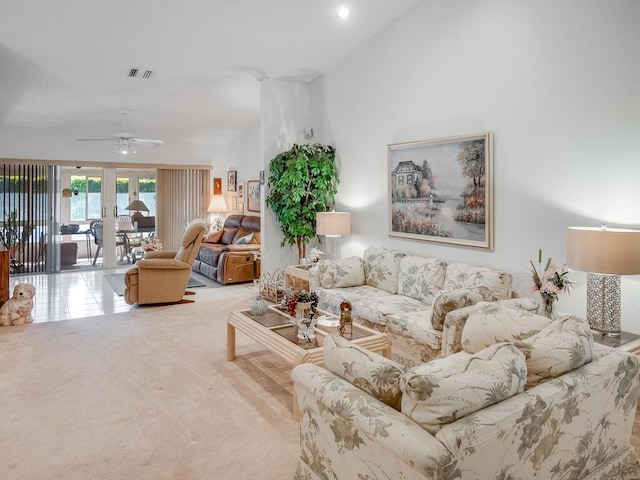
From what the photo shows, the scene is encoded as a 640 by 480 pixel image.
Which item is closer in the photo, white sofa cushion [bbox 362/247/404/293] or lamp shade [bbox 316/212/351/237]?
white sofa cushion [bbox 362/247/404/293]

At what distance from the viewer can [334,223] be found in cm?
556

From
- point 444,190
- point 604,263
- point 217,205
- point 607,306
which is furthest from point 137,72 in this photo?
point 607,306

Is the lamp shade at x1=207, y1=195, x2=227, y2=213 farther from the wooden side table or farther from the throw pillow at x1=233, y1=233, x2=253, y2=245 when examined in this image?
the wooden side table

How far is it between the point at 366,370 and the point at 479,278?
2.34 meters

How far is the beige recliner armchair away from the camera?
5836 millimetres

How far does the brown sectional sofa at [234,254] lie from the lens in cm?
739

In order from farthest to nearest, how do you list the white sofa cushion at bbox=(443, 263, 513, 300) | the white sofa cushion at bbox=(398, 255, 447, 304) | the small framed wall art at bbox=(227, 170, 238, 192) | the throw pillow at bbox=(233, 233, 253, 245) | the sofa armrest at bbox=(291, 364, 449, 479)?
the small framed wall art at bbox=(227, 170, 238, 192) → the throw pillow at bbox=(233, 233, 253, 245) → the white sofa cushion at bbox=(398, 255, 447, 304) → the white sofa cushion at bbox=(443, 263, 513, 300) → the sofa armrest at bbox=(291, 364, 449, 479)

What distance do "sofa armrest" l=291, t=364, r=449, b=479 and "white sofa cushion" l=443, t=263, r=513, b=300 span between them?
6.91 feet

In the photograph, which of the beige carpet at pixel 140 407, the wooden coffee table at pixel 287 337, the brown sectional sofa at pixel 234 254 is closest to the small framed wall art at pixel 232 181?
the brown sectional sofa at pixel 234 254

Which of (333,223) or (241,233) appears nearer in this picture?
(333,223)

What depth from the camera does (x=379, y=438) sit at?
1.62 metres

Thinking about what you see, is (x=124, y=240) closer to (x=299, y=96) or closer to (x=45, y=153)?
(x=45, y=153)

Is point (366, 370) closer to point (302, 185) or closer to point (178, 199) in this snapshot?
point (302, 185)

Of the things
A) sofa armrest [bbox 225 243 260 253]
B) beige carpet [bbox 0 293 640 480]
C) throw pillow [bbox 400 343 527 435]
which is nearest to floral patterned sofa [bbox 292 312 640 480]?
throw pillow [bbox 400 343 527 435]
